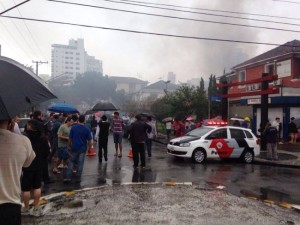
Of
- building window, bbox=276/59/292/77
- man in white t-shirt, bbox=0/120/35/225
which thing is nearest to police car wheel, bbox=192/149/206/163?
man in white t-shirt, bbox=0/120/35/225

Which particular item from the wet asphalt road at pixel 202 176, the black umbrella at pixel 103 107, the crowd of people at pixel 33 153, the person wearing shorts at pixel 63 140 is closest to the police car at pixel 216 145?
the wet asphalt road at pixel 202 176

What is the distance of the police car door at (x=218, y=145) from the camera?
46.5ft

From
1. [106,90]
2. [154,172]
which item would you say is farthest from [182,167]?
[106,90]

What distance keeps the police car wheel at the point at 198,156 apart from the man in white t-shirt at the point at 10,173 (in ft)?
35.5

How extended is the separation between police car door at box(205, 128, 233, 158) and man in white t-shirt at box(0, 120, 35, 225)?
11.2m

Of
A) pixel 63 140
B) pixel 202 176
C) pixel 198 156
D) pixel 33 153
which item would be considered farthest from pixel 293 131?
pixel 33 153

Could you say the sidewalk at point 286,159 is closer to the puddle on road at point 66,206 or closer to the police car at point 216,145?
the police car at point 216,145

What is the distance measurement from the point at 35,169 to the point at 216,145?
9.00 meters

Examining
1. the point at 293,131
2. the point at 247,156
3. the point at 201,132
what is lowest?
the point at 247,156

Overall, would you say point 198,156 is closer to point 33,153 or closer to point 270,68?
point 33,153

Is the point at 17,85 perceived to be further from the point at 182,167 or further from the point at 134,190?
the point at 182,167

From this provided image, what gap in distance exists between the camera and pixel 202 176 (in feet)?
36.0

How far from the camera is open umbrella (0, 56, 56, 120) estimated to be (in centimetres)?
313

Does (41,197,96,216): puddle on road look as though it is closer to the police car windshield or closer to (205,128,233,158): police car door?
(205,128,233,158): police car door
